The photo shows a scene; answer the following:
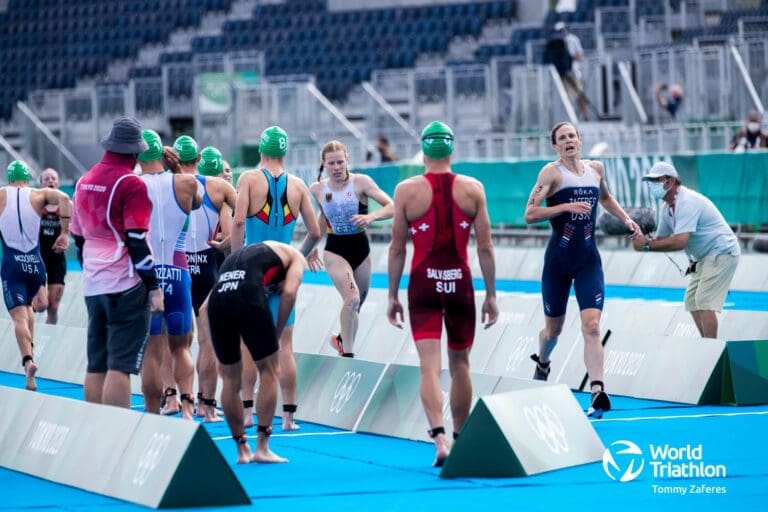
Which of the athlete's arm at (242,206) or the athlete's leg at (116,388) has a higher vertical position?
the athlete's arm at (242,206)

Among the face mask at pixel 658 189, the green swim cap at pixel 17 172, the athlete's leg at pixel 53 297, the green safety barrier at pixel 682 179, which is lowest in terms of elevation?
the green safety barrier at pixel 682 179

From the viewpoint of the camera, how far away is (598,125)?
91.2 ft

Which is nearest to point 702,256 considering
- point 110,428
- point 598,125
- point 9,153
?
point 110,428

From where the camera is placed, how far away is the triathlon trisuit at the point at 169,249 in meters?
9.91

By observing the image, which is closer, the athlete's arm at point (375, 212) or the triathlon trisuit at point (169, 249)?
the triathlon trisuit at point (169, 249)

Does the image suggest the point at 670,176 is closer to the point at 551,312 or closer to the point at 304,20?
the point at 551,312

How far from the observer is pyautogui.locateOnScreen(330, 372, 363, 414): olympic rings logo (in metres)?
10.3

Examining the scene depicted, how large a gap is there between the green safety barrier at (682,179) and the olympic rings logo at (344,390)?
13.1 m

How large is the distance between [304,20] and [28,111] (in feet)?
30.3

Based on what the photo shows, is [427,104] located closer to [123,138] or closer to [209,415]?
[209,415]

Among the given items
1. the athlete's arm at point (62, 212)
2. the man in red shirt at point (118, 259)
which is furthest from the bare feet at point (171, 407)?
the athlete's arm at point (62, 212)

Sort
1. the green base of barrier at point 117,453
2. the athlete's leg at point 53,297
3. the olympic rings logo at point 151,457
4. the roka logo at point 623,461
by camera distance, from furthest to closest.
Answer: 1. the athlete's leg at point 53,297
2. the roka logo at point 623,461
3. the olympic rings logo at point 151,457
4. the green base of barrier at point 117,453

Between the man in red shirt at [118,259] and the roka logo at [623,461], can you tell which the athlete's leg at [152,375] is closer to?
the man in red shirt at [118,259]

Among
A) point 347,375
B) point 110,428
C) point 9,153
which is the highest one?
point 110,428
